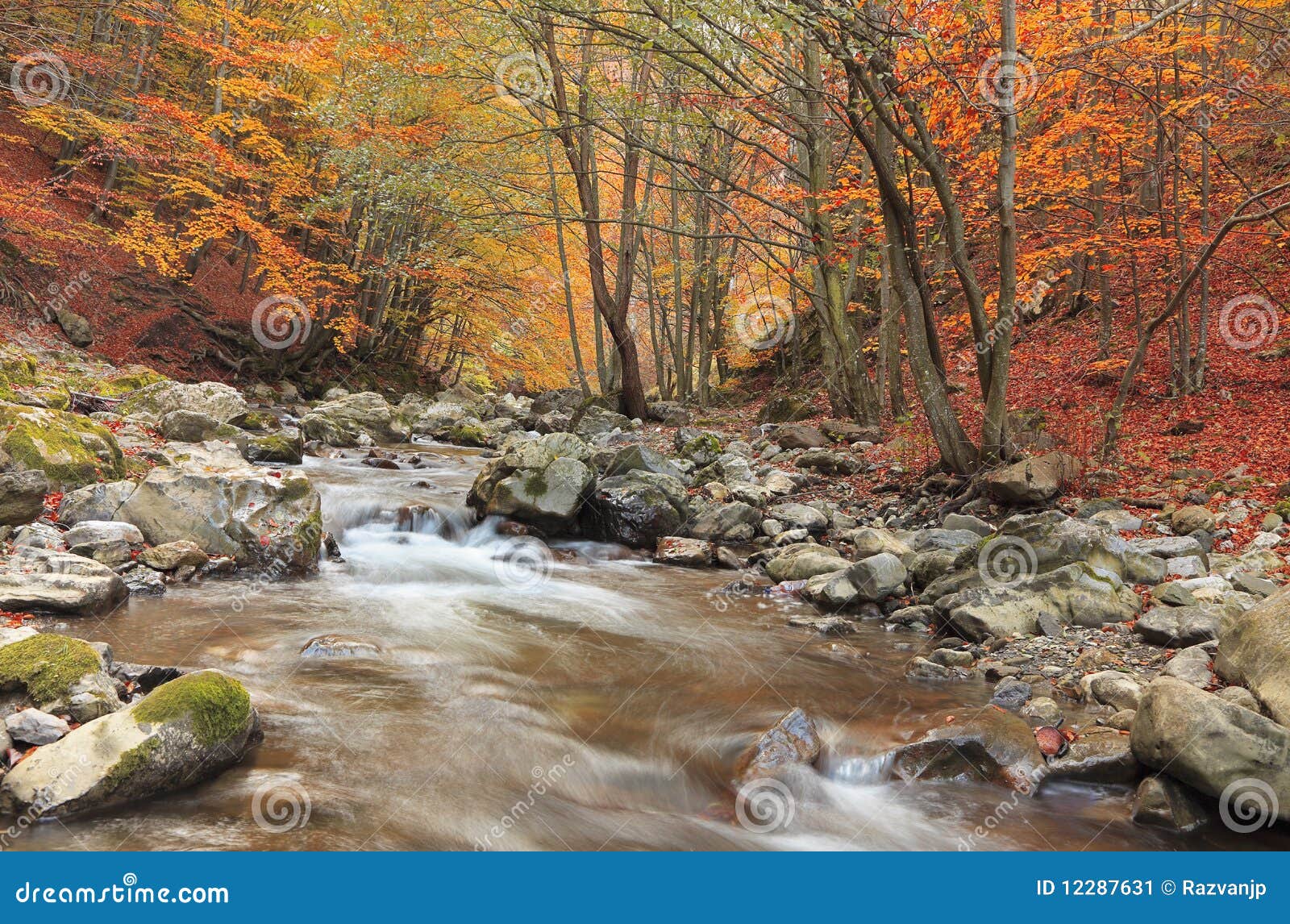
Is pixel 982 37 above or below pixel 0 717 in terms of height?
above

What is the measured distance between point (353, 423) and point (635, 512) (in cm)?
910

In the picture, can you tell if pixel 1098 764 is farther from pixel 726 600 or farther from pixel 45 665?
pixel 45 665

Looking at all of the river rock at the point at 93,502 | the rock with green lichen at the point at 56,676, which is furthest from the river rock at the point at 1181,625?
the river rock at the point at 93,502

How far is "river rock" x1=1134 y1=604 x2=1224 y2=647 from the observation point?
18.0 ft

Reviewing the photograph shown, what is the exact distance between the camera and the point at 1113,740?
4.36 m

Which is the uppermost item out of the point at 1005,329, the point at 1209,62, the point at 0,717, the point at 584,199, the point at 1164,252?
the point at 1209,62

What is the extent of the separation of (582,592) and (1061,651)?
172 inches

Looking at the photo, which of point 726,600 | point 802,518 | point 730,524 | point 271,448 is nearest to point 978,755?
point 726,600

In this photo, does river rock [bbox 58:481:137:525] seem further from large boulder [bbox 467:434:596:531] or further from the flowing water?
large boulder [bbox 467:434:596:531]

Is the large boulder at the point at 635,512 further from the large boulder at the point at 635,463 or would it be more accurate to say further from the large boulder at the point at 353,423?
the large boulder at the point at 353,423

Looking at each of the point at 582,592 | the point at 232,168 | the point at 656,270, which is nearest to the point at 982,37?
the point at 582,592

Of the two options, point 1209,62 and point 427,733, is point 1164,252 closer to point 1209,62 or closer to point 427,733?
point 1209,62

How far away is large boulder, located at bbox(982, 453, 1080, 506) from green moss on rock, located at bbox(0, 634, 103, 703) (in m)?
8.06

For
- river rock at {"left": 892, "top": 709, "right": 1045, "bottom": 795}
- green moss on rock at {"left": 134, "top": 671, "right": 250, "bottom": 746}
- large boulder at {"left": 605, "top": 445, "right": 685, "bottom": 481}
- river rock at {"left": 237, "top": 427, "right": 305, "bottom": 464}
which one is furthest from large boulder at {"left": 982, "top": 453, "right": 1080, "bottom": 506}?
river rock at {"left": 237, "top": 427, "right": 305, "bottom": 464}
